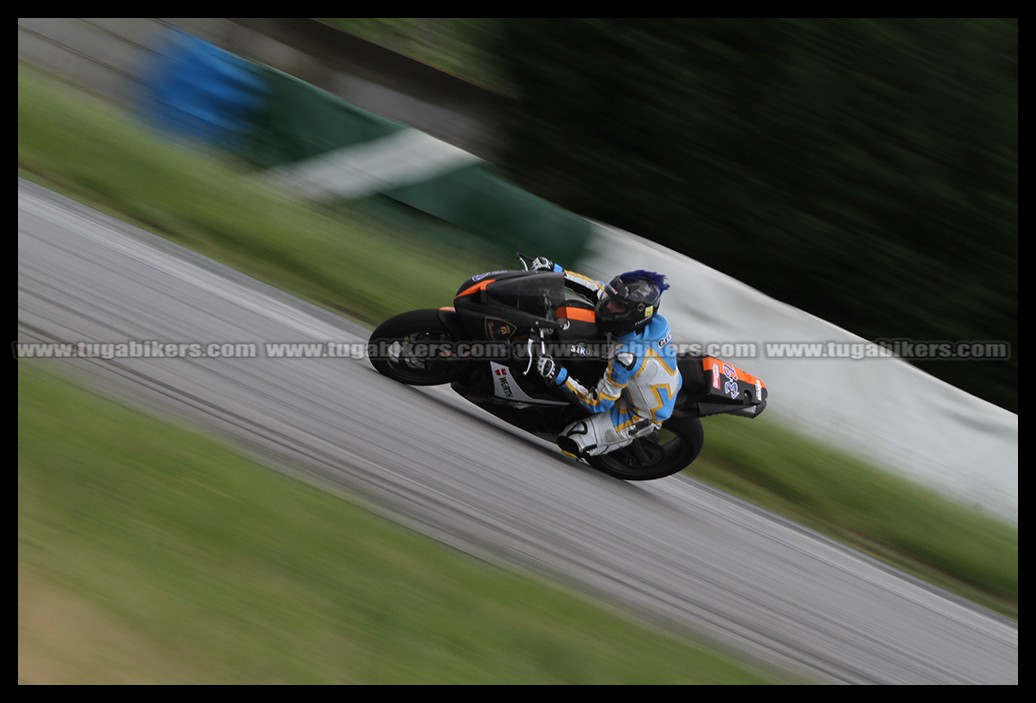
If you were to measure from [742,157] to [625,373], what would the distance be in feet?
16.1

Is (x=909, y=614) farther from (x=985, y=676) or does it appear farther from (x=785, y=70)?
(x=785, y=70)

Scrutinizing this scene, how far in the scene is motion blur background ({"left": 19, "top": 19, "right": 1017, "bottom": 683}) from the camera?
34.4 feet

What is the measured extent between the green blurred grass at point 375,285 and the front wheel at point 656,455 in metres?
1.11

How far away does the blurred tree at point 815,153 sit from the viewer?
1051cm

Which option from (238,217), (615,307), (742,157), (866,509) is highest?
(742,157)

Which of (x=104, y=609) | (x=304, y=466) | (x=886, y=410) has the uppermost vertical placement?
(x=886, y=410)

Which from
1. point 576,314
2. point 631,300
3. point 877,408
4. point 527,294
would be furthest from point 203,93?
point 877,408

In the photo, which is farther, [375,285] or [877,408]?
[877,408]

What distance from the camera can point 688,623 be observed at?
6414mm

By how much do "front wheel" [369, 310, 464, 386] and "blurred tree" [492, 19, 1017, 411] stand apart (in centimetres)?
473

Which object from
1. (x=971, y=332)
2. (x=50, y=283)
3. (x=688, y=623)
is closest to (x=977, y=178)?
(x=971, y=332)

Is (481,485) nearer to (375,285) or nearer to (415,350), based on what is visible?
(415,350)

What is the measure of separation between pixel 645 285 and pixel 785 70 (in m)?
5.16

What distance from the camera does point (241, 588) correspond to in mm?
4789
